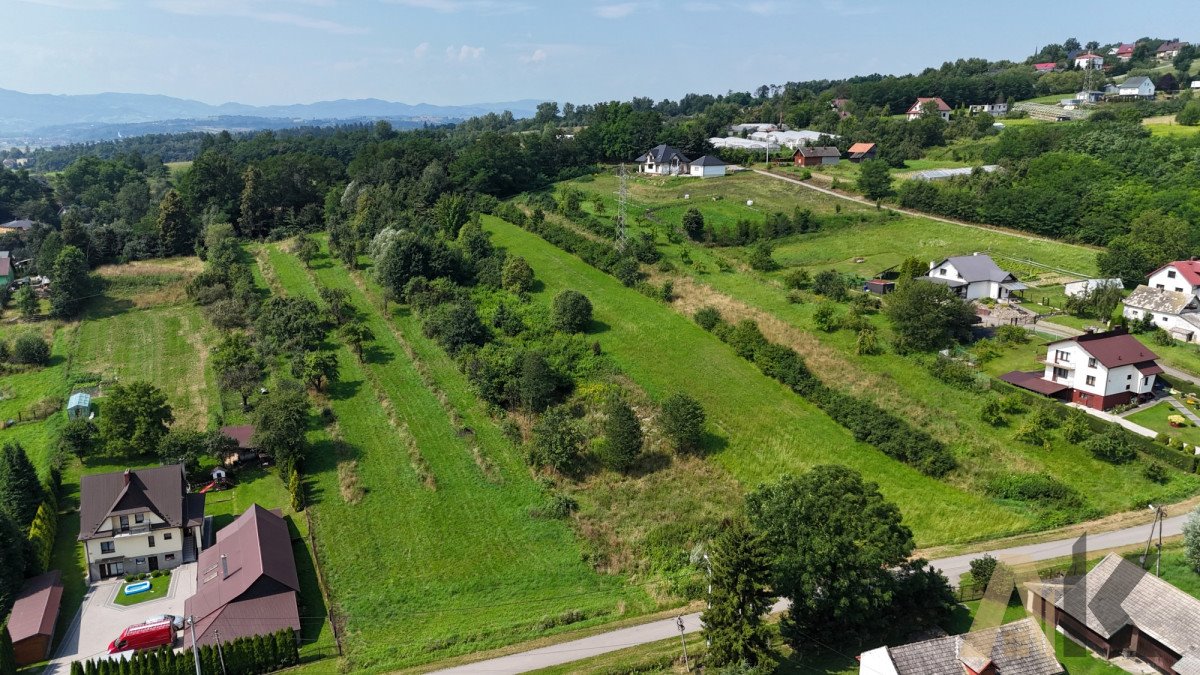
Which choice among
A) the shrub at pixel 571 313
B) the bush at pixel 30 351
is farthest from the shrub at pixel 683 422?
the bush at pixel 30 351

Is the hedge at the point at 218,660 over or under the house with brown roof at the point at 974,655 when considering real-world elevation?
under

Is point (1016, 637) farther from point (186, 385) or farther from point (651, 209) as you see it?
point (651, 209)

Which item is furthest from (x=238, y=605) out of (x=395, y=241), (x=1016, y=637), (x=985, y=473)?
(x=395, y=241)

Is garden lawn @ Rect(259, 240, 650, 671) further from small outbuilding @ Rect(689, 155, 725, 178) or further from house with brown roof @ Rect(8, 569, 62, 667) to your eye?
small outbuilding @ Rect(689, 155, 725, 178)

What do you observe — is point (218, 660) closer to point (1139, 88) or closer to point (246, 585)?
point (246, 585)

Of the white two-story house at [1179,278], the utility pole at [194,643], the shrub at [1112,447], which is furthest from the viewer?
the white two-story house at [1179,278]

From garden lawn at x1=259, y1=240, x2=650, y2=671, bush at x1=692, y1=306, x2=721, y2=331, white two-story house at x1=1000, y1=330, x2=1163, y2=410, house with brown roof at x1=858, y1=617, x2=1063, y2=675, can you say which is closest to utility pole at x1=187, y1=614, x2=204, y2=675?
garden lawn at x1=259, y1=240, x2=650, y2=671

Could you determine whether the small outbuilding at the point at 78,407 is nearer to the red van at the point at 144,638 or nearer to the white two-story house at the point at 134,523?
the white two-story house at the point at 134,523

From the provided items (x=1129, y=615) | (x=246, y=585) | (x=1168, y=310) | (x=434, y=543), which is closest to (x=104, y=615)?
(x=246, y=585)
